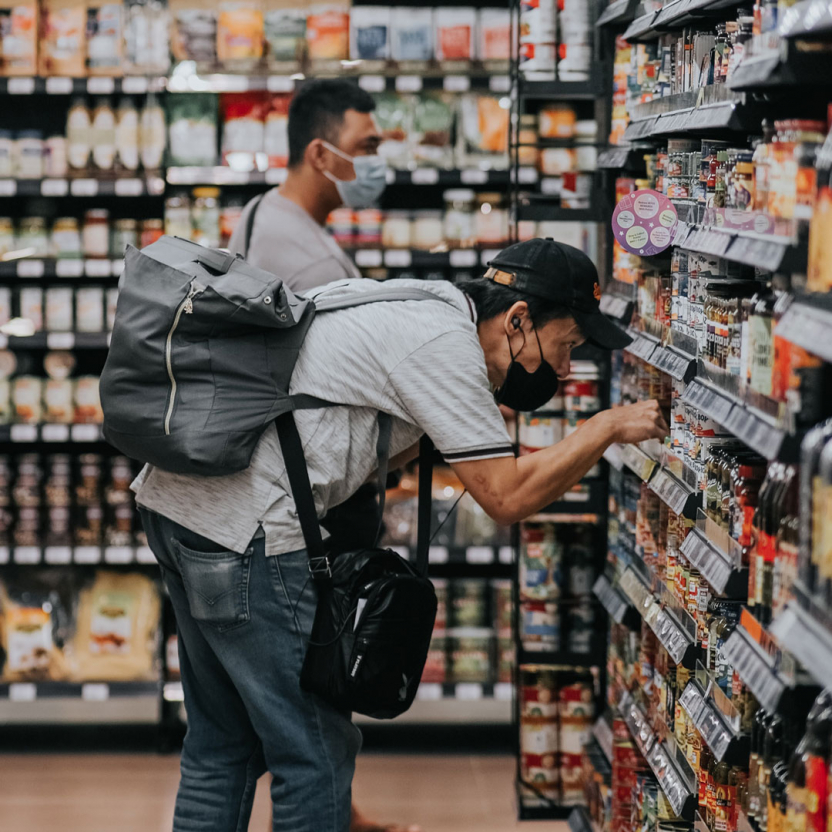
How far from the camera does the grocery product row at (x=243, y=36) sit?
431 cm

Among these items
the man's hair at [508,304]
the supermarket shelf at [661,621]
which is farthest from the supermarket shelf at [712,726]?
the man's hair at [508,304]

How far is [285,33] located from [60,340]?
1357 millimetres

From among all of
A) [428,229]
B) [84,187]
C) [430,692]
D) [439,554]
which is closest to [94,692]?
[430,692]

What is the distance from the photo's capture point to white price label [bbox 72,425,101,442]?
4.29 metres

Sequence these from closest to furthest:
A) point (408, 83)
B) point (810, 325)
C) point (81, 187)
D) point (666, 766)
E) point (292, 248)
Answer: point (810, 325) → point (666, 766) → point (292, 248) → point (408, 83) → point (81, 187)

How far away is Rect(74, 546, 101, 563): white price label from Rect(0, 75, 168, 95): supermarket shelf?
1610 millimetres

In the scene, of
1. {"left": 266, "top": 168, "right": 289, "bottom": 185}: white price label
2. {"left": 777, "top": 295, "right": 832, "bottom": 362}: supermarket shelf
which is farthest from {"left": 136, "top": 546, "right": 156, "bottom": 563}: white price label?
{"left": 777, "top": 295, "right": 832, "bottom": 362}: supermarket shelf

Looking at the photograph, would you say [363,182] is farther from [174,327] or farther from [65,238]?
[174,327]

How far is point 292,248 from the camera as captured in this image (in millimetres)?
3322

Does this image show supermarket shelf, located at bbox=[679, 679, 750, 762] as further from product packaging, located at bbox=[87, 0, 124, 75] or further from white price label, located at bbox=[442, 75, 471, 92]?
product packaging, located at bbox=[87, 0, 124, 75]

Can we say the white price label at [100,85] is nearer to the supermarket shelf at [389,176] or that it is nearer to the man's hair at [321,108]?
the supermarket shelf at [389,176]


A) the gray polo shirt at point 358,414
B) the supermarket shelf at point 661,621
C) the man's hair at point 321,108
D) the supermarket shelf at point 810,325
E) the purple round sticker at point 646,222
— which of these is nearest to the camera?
the supermarket shelf at point 810,325

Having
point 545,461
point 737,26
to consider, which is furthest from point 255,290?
point 737,26

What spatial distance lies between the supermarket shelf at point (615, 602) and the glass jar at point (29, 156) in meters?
2.53
